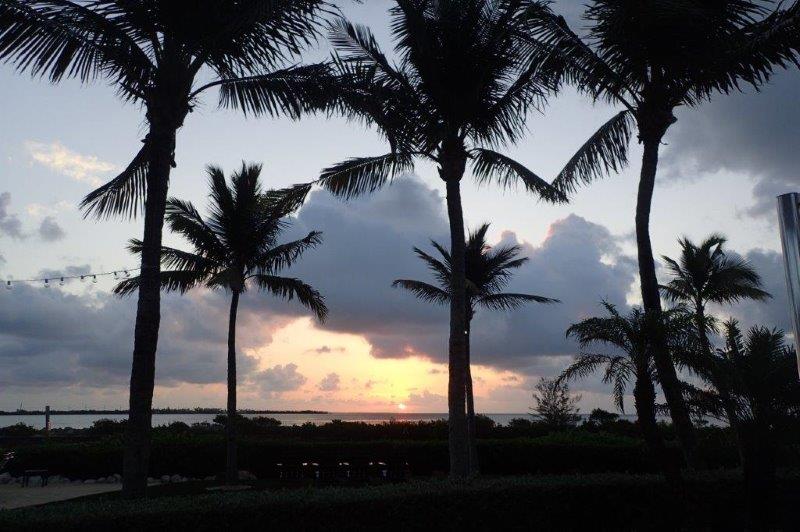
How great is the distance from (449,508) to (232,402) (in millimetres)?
10007

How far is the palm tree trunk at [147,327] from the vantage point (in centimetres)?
1002

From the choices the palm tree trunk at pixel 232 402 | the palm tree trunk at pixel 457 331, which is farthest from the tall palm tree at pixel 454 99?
the palm tree trunk at pixel 232 402

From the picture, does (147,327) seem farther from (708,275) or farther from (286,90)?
(708,275)

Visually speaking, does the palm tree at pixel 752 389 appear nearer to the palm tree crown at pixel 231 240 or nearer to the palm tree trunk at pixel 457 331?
the palm tree trunk at pixel 457 331

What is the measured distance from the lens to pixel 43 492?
1959cm

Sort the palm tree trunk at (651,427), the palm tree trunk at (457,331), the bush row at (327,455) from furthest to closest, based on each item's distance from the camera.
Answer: the bush row at (327,455) < the palm tree trunk at (457,331) < the palm tree trunk at (651,427)

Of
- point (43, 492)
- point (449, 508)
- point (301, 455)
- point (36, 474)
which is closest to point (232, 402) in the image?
point (301, 455)

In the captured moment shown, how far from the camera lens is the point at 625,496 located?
12.2 metres

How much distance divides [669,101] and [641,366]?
6424 millimetres

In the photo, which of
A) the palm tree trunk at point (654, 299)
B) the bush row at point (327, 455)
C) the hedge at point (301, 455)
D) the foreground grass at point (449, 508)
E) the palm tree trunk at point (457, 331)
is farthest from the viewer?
the hedge at point (301, 455)

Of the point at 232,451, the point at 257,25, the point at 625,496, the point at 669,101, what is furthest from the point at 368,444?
the point at 257,25

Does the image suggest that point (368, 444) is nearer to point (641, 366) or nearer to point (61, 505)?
point (641, 366)

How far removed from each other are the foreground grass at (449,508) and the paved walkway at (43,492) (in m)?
8.79

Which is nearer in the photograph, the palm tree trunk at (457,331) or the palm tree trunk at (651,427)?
the palm tree trunk at (651,427)
